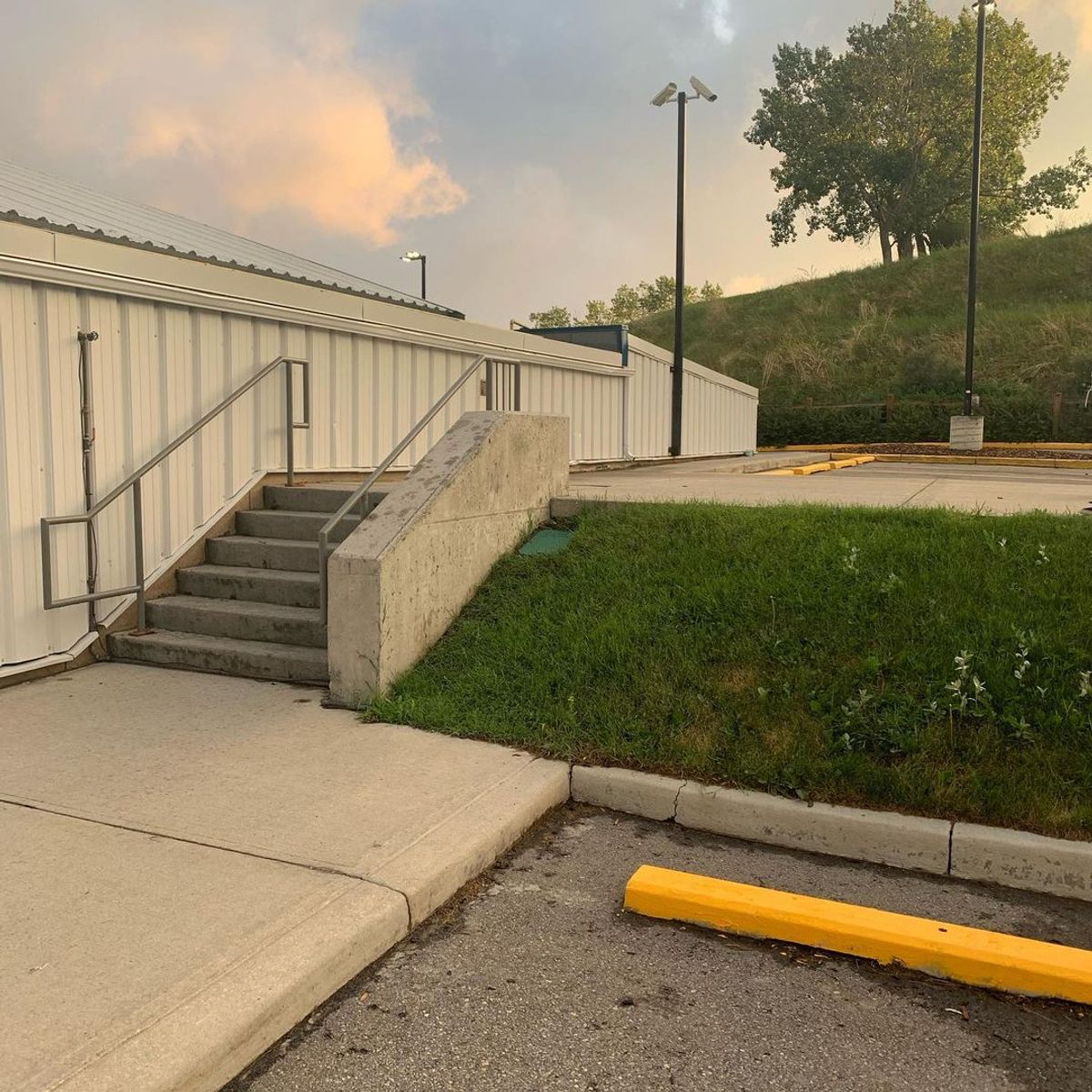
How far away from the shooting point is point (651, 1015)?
285cm

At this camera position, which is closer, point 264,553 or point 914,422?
point 264,553

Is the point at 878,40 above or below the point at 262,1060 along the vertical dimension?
above

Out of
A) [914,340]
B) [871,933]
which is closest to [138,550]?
[871,933]

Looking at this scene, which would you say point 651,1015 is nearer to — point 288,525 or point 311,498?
point 288,525

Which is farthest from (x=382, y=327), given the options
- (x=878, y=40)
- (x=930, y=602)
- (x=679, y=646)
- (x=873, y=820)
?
(x=878, y=40)

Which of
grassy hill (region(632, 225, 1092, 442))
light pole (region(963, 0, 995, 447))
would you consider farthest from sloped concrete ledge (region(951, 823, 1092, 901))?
grassy hill (region(632, 225, 1092, 442))

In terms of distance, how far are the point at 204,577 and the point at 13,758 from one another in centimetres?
246

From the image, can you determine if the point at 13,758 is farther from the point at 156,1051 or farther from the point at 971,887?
the point at 971,887

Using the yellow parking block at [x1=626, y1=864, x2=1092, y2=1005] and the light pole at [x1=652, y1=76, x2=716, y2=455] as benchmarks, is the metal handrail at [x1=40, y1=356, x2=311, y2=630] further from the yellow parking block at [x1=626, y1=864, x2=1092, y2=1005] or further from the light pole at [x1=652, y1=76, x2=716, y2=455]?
the light pole at [x1=652, y1=76, x2=716, y2=455]

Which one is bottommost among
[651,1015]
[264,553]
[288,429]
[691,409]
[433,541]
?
[651,1015]

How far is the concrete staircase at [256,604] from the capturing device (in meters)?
6.16

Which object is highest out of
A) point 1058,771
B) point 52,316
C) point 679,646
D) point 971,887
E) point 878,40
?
point 878,40

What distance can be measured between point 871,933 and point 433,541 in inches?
139

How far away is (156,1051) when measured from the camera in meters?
2.40
